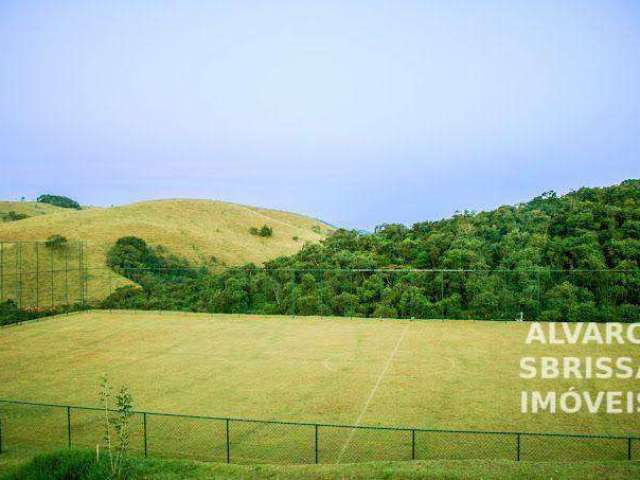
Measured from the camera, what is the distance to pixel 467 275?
32.1m

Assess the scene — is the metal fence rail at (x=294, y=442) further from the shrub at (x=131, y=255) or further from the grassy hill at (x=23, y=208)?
the grassy hill at (x=23, y=208)

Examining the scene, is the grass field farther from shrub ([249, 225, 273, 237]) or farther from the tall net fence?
shrub ([249, 225, 273, 237])

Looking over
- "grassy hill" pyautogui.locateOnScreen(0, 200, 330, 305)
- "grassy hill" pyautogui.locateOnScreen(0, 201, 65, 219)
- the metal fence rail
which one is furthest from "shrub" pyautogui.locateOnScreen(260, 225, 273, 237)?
the metal fence rail

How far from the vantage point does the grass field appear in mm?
12117

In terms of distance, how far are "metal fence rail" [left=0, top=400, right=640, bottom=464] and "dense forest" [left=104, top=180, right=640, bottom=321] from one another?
15872mm

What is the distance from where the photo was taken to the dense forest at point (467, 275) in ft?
93.0

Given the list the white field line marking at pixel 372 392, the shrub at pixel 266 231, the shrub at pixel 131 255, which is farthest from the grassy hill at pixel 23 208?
the white field line marking at pixel 372 392

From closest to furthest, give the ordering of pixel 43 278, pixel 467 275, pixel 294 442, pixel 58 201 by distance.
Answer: pixel 294 442, pixel 467 275, pixel 43 278, pixel 58 201

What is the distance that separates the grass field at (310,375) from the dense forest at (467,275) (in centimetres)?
389

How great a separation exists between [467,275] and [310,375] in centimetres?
1784

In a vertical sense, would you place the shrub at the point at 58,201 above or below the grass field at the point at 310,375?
above

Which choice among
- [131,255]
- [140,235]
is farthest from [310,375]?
[140,235]

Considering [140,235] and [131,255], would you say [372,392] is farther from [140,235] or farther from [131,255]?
[140,235]

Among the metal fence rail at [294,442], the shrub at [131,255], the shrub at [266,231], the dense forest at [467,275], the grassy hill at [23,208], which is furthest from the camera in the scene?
the grassy hill at [23,208]
